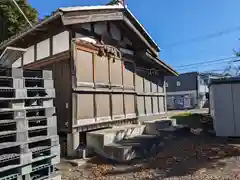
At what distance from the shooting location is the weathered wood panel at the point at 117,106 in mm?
9508

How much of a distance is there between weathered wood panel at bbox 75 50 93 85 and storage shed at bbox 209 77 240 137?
5118mm

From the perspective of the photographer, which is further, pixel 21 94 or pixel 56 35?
pixel 56 35

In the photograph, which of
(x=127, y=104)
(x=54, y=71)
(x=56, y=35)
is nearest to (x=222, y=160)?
(x=127, y=104)

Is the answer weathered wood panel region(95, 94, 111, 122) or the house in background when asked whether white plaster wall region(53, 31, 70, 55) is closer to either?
weathered wood panel region(95, 94, 111, 122)

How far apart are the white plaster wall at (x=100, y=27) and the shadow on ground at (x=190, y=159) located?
472 cm

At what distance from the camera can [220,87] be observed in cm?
972

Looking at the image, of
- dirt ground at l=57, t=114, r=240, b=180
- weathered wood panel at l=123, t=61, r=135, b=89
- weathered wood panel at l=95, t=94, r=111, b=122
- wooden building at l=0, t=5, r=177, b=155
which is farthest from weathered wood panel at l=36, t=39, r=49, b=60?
dirt ground at l=57, t=114, r=240, b=180

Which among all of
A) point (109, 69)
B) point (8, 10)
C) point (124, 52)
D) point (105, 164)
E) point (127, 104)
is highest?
point (8, 10)

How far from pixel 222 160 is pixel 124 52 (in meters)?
6.10

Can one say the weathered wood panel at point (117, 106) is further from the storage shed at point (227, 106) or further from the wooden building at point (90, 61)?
the storage shed at point (227, 106)

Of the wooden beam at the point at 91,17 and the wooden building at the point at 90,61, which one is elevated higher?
the wooden beam at the point at 91,17

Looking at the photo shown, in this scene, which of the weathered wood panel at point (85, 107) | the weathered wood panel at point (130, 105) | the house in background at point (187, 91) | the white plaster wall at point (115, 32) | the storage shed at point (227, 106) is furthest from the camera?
the house in background at point (187, 91)

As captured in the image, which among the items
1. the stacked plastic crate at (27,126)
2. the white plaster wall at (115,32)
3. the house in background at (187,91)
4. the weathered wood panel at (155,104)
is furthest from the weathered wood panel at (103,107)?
the house in background at (187,91)

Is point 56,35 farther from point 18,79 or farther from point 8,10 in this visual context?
point 8,10
